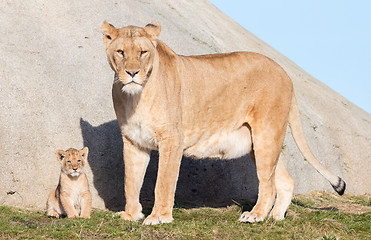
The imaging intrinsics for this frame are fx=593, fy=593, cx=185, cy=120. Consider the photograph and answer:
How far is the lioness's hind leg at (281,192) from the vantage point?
840 cm

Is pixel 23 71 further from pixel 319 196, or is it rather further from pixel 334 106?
pixel 334 106

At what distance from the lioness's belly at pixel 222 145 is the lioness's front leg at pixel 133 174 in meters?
0.62

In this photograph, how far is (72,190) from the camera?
789 cm

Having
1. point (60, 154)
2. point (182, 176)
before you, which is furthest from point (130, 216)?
point (182, 176)

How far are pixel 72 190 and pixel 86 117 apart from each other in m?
1.87

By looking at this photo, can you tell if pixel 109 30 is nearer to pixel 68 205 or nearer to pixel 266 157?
pixel 68 205

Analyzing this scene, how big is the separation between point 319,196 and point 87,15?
569 cm

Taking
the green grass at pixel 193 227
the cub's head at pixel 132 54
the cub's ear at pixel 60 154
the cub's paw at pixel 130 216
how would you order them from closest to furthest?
the green grass at pixel 193 227
the cub's head at pixel 132 54
the cub's paw at pixel 130 216
the cub's ear at pixel 60 154

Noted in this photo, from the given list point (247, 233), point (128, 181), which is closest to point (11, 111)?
point (128, 181)

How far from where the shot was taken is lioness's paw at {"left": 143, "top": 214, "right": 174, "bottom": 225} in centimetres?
714

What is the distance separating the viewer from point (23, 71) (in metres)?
9.43

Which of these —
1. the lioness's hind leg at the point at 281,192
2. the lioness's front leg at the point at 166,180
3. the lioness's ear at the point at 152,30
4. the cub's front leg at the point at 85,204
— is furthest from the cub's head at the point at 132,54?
the lioness's hind leg at the point at 281,192

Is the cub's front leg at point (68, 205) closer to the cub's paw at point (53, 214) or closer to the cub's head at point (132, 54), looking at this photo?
the cub's paw at point (53, 214)

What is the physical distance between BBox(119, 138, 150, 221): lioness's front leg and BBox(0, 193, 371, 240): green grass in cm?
28
